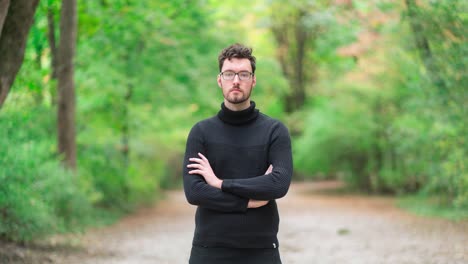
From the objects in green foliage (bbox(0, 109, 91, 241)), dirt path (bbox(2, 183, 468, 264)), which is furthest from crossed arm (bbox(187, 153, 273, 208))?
dirt path (bbox(2, 183, 468, 264))

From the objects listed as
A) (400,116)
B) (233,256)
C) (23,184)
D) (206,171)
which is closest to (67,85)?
(23,184)

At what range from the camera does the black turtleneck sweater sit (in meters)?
3.42

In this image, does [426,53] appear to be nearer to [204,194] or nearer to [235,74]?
[235,74]

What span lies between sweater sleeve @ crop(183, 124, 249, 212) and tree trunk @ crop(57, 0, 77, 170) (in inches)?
370

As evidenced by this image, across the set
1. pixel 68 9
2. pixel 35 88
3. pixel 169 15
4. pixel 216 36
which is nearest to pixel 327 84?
pixel 216 36

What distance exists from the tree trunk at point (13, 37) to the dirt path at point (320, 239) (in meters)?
3.00

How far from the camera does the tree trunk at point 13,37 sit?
21.3 feet

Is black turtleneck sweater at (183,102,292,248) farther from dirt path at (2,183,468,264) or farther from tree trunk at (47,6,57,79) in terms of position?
tree trunk at (47,6,57,79)

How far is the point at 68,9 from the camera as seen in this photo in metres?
12.1

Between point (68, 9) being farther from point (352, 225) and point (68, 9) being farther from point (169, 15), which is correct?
point (352, 225)

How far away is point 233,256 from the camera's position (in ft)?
11.2

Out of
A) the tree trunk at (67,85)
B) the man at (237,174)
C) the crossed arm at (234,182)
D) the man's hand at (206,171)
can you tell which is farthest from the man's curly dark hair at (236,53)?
the tree trunk at (67,85)

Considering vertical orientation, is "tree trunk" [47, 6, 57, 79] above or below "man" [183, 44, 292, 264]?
above

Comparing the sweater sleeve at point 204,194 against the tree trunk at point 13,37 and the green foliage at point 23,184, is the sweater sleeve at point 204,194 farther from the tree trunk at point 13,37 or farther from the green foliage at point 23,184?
the green foliage at point 23,184
